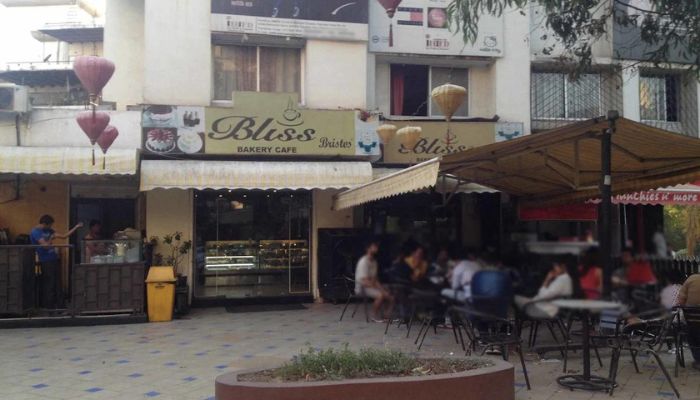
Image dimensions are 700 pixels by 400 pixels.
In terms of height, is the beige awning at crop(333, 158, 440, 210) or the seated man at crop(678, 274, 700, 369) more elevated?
the beige awning at crop(333, 158, 440, 210)

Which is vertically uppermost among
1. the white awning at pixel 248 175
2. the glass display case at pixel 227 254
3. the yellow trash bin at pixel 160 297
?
the white awning at pixel 248 175

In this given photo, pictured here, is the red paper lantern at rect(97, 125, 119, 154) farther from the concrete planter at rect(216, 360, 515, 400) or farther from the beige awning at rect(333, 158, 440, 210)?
the concrete planter at rect(216, 360, 515, 400)

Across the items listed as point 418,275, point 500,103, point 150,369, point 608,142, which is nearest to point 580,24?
point 608,142

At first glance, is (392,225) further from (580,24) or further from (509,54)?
(509,54)

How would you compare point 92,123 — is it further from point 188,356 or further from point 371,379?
point 371,379

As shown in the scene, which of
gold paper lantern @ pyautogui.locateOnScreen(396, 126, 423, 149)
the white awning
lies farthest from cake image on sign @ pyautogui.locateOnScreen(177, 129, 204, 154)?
gold paper lantern @ pyautogui.locateOnScreen(396, 126, 423, 149)

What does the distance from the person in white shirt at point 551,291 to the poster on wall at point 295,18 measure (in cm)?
1014

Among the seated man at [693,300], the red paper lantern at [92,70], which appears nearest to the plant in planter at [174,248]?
the red paper lantern at [92,70]

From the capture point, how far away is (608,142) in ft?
15.9

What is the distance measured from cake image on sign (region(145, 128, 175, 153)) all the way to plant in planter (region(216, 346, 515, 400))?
7197 millimetres

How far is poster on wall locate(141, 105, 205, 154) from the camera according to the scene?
36.9 ft

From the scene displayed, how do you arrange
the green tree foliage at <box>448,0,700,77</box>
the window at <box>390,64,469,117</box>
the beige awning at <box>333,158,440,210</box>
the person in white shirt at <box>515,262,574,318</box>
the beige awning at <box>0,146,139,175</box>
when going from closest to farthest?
1. the person in white shirt at <box>515,262,574,318</box>
2. the beige awning at <box>333,158,440,210</box>
3. the green tree foliage at <box>448,0,700,77</box>
4. the beige awning at <box>0,146,139,175</box>
5. the window at <box>390,64,469,117</box>

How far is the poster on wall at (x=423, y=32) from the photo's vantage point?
12.7 meters

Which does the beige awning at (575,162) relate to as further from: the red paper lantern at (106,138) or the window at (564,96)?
the window at (564,96)
